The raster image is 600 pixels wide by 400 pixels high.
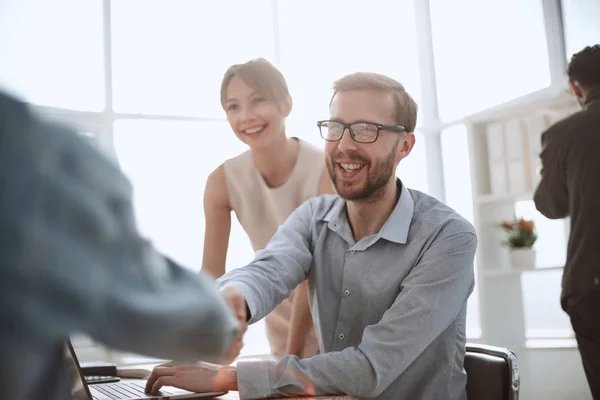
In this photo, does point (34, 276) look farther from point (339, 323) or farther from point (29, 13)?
point (29, 13)

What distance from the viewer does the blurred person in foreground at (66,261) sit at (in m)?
0.34

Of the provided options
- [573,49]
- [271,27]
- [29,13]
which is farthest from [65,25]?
[573,49]

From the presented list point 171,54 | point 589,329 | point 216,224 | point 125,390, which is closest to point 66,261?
point 125,390

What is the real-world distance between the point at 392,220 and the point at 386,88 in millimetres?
368

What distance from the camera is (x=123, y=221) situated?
370 millimetres

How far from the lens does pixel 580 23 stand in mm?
3785

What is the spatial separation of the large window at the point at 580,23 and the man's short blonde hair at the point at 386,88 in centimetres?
229

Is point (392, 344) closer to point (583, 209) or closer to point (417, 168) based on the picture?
point (583, 209)

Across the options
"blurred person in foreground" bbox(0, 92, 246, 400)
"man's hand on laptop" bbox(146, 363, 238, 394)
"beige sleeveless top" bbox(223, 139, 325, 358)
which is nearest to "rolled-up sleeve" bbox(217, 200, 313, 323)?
"man's hand on laptop" bbox(146, 363, 238, 394)

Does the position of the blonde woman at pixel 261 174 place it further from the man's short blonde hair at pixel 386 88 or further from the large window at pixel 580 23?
the large window at pixel 580 23

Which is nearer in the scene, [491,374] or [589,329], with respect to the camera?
[491,374]

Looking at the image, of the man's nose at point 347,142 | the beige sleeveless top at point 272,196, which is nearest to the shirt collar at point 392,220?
the man's nose at point 347,142

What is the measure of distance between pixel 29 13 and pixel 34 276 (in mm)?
4281

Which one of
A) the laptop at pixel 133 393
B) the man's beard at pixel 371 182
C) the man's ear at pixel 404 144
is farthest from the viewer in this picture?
the man's ear at pixel 404 144
